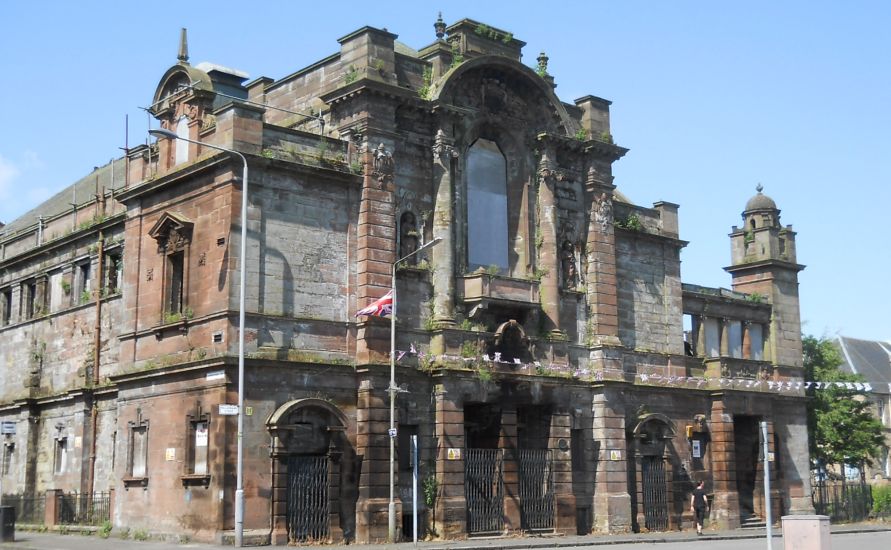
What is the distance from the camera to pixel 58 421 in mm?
44875

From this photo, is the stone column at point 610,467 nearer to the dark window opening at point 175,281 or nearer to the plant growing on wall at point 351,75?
the plant growing on wall at point 351,75

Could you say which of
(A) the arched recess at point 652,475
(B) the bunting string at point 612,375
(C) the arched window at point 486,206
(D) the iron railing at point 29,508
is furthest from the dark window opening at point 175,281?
(A) the arched recess at point 652,475

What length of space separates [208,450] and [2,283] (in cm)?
2272

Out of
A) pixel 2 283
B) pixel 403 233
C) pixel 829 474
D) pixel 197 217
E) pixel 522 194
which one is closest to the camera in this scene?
pixel 197 217

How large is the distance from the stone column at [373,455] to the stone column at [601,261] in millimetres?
11022

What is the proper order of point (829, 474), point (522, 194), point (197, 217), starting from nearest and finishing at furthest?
point (197, 217)
point (522, 194)
point (829, 474)

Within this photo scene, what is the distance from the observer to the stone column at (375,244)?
118ft

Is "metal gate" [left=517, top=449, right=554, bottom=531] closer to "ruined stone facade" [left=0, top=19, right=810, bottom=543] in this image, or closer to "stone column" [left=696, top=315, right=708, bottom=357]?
"ruined stone facade" [left=0, top=19, right=810, bottom=543]

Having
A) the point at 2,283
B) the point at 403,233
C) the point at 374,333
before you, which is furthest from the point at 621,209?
the point at 2,283

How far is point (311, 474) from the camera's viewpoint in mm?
34125

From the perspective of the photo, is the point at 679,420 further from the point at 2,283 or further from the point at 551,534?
the point at 2,283

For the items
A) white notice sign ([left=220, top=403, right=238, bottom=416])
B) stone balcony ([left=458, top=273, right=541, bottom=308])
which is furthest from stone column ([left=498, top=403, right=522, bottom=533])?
white notice sign ([left=220, top=403, right=238, bottom=416])

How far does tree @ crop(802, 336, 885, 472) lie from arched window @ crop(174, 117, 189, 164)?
34875mm

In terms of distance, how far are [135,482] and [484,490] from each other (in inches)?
455
